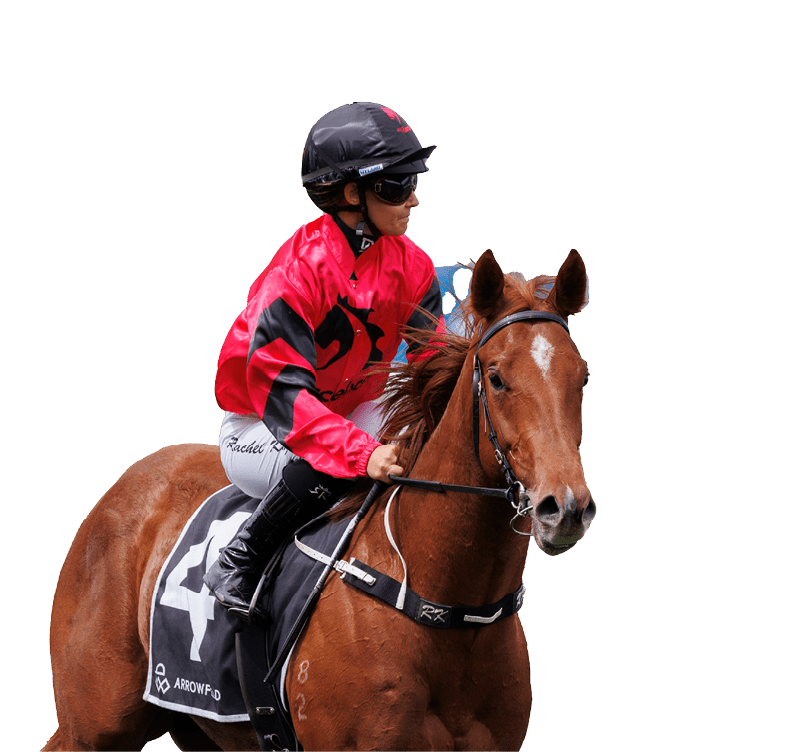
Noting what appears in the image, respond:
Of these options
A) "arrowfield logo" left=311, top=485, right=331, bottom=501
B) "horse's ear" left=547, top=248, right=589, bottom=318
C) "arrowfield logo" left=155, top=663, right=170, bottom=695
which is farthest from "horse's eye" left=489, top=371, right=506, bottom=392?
"arrowfield logo" left=155, top=663, right=170, bottom=695

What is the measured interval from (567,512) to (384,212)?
2.35 metres

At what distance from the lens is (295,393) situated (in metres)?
5.74

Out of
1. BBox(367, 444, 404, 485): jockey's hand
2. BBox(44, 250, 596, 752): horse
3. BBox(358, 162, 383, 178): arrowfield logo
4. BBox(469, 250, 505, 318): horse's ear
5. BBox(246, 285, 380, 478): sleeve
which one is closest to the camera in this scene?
BBox(44, 250, 596, 752): horse

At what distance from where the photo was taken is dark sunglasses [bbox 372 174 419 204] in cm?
606

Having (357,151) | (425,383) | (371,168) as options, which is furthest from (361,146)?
(425,383)

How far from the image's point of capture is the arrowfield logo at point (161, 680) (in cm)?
646

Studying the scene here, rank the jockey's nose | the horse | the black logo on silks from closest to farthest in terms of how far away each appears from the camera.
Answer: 1. the jockey's nose
2. the horse
3. the black logo on silks

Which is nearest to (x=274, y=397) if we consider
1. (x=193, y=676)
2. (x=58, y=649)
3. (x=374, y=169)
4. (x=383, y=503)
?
(x=383, y=503)

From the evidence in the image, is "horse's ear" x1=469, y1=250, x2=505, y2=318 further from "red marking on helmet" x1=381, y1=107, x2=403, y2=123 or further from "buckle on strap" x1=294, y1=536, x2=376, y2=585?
"red marking on helmet" x1=381, y1=107, x2=403, y2=123

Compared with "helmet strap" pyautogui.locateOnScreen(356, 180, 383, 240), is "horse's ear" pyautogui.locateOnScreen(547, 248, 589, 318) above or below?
below

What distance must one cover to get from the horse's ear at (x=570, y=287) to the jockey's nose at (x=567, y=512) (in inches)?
39.2

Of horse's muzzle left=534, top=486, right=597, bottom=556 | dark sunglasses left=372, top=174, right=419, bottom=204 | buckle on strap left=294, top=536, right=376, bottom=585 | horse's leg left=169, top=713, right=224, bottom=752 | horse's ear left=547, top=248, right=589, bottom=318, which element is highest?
dark sunglasses left=372, top=174, right=419, bottom=204

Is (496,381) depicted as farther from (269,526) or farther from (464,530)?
Result: (269,526)

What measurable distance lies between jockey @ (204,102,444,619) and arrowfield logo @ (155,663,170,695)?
2.60 ft
